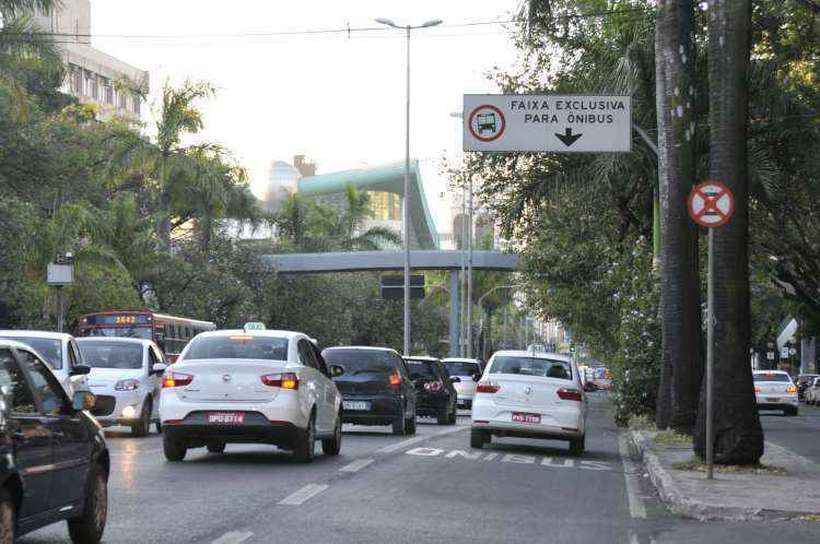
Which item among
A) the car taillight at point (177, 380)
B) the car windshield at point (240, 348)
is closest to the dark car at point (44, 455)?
the car taillight at point (177, 380)

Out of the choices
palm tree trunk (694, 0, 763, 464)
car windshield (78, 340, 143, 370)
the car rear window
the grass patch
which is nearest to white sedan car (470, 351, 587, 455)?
the grass patch

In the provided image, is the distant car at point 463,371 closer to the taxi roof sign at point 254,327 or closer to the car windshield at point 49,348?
the taxi roof sign at point 254,327

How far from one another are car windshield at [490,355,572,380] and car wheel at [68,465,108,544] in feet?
45.8

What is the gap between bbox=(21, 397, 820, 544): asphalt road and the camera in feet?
38.3

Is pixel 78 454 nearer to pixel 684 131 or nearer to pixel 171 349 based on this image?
pixel 684 131

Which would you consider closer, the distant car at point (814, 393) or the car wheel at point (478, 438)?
the car wheel at point (478, 438)

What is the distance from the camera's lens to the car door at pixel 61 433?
9.36 meters

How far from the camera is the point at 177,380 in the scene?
1862cm

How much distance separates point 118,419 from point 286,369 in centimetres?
836

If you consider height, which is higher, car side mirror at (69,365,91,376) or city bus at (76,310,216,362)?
city bus at (76,310,216,362)

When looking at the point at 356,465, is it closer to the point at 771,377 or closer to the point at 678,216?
the point at 678,216

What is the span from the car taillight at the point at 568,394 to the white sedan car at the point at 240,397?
562cm

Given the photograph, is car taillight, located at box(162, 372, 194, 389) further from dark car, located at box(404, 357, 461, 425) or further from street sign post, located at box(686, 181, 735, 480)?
dark car, located at box(404, 357, 461, 425)

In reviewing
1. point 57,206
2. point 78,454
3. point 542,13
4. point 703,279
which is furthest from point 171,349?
point 78,454
